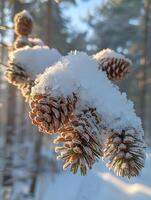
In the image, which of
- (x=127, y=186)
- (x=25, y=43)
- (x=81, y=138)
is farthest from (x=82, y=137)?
(x=127, y=186)

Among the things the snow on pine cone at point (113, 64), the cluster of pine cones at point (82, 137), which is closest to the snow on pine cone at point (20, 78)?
the snow on pine cone at point (113, 64)

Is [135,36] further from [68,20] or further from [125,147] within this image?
[125,147]

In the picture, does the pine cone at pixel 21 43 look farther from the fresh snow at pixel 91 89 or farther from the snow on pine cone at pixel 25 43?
the fresh snow at pixel 91 89

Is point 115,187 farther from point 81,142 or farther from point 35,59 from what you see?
point 81,142

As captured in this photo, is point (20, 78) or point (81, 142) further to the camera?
point (20, 78)

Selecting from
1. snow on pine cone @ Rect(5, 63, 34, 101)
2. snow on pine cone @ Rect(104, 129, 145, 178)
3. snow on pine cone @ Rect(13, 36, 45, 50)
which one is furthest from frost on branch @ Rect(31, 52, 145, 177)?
snow on pine cone @ Rect(13, 36, 45, 50)

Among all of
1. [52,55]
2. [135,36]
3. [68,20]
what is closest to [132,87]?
[135,36]

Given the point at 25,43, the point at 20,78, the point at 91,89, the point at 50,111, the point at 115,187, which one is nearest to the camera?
the point at 50,111
